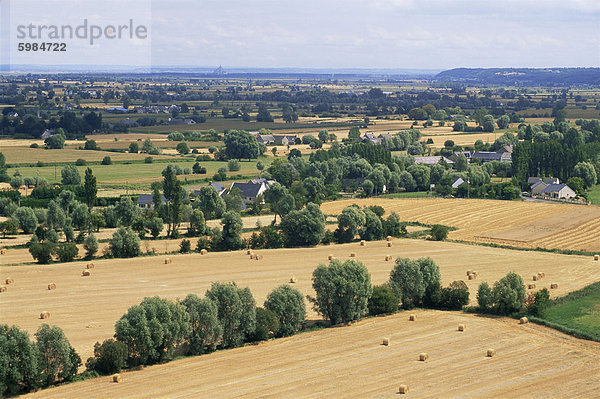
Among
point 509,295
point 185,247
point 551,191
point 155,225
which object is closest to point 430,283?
point 509,295

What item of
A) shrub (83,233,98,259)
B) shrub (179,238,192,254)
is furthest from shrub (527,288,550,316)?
shrub (83,233,98,259)

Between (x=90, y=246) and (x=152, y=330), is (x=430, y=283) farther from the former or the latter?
(x=90, y=246)

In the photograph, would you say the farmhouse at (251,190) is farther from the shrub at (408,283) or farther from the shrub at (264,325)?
the shrub at (264,325)

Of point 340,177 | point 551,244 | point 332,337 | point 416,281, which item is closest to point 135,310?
point 332,337

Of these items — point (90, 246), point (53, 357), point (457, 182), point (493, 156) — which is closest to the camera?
point (53, 357)

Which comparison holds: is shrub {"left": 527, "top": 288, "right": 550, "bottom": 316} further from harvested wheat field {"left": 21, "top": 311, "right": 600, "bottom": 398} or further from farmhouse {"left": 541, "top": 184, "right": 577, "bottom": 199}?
farmhouse {"left": 541, "top": 184, "right": 577, "bottom": 199}

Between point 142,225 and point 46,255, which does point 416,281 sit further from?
point 142,225
